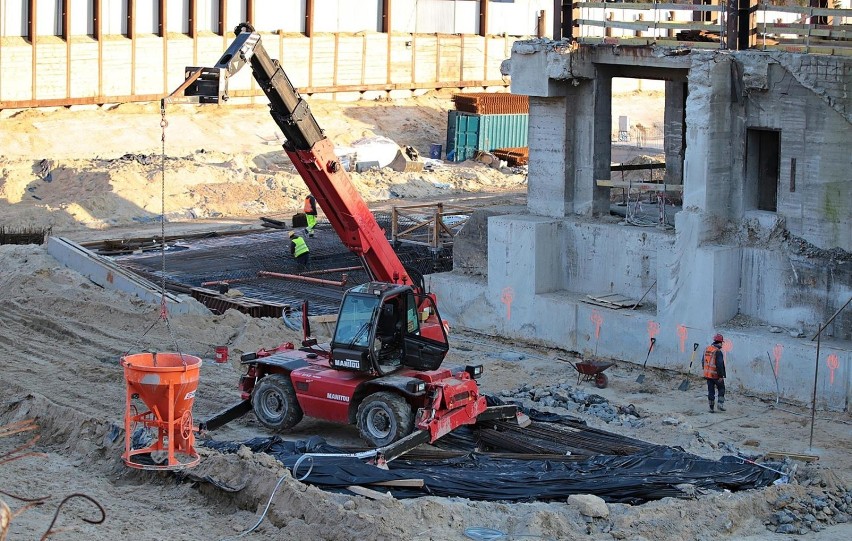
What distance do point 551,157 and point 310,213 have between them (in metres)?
7.67

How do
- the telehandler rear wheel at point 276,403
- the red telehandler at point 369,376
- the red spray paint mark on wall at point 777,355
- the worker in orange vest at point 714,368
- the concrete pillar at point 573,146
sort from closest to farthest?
the red telehandler at point 369,376 < the telehandler rear wheel at point 276,403 < the worker in orange vest at point 714,368 < the red spray paint mark on wall at point 777,355 < the concrete pillar at point 573,146

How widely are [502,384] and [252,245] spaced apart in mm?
10944

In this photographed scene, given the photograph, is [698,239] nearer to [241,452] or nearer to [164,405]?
[241,452]

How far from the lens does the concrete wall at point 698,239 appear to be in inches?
802

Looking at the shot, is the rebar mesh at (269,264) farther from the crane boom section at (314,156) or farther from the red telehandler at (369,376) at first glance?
the red telehandler at (369,376)

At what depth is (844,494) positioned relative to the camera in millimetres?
15617

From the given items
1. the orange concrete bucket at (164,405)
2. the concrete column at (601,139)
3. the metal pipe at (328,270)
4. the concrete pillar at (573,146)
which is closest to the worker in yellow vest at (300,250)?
the metal pipe at (328,270)

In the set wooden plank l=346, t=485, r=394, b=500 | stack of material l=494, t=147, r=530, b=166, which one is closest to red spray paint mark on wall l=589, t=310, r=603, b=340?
wooden plank l=346, t=485, r=394, b=500

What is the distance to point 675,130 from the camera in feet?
94.0

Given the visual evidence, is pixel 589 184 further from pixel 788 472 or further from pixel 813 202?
pixel 788 472

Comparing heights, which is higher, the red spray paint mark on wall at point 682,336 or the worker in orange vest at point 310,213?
the worker in orange vest at point 310,213

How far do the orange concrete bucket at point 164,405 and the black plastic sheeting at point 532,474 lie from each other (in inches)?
41.9

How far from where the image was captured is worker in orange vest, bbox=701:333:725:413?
1912 centimetres

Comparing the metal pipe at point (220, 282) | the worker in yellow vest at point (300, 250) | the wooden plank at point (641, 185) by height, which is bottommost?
the metal pipe at point (220, 282)
